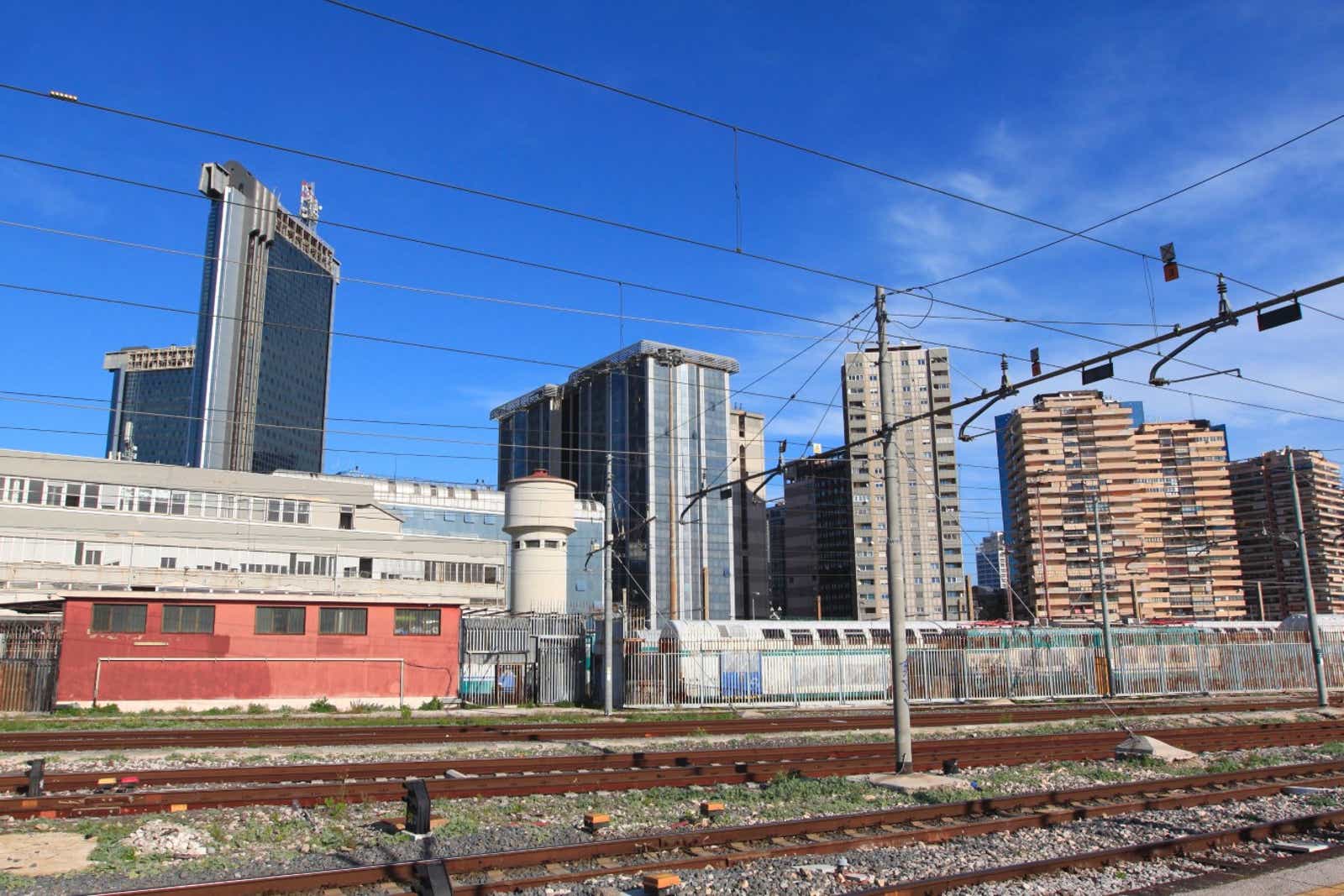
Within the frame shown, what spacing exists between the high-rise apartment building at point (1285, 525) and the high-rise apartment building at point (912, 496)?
1588 inches

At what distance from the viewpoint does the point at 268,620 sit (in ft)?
107

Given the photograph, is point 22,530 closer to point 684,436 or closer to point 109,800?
point 109,800

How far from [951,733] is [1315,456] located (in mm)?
170812

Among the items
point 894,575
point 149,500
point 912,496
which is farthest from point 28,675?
point 912,496

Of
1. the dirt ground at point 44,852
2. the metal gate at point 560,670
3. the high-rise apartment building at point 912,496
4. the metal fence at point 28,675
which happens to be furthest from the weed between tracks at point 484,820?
the high-rise apartment building at point 912,496

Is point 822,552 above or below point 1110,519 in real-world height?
below

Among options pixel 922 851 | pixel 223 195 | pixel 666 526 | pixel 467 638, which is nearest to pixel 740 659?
pixel 467 638

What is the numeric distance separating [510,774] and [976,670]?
93.7 ft

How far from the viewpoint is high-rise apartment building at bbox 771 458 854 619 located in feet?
482

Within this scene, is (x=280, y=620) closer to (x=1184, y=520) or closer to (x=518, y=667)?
(x=518, y=667)

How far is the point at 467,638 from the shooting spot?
37.4 metres

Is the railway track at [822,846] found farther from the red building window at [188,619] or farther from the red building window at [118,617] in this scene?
the red building window at [118,617]

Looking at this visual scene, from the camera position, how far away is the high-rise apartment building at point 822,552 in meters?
147

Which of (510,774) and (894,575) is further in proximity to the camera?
(894,575)
